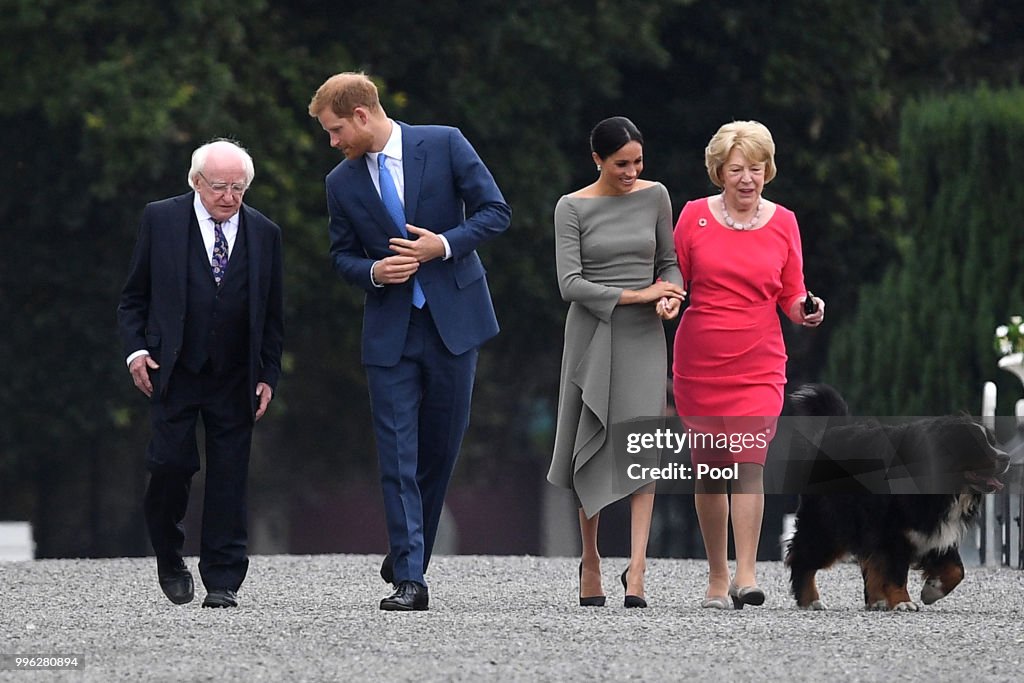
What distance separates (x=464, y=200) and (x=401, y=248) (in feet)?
1.55

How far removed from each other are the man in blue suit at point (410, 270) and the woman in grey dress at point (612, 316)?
353mm

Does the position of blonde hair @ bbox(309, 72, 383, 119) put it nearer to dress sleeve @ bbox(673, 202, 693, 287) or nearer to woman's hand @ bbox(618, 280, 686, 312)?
woman's hand @ bbox(618, 280, 686, 312)

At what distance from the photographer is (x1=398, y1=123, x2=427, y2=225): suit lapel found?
916 centimetres

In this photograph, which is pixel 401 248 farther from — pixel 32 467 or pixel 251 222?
pixel 32 467

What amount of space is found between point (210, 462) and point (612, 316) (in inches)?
68.6

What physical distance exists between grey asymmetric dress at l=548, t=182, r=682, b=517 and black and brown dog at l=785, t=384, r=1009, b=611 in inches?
25.4

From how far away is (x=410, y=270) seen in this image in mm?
9000

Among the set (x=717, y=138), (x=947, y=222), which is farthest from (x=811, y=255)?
(x=717, y=138)

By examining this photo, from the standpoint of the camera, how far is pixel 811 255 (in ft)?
82.1

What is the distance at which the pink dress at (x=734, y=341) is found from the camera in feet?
30.1

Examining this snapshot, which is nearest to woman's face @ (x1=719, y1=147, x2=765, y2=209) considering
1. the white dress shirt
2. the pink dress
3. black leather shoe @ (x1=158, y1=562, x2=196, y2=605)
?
the pink dress

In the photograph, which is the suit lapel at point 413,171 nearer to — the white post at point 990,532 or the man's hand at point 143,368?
the man's hand at point 143,368

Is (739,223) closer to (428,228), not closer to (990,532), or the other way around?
(428,228)

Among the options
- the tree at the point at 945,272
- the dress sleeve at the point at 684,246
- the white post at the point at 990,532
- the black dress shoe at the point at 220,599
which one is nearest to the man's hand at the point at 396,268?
the dress sleeve at the point at 684,246
